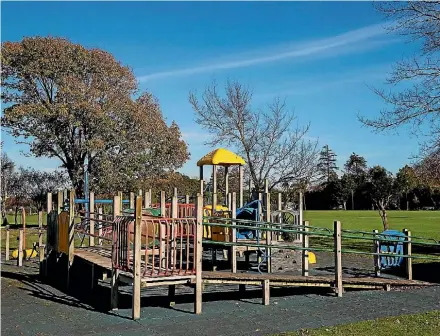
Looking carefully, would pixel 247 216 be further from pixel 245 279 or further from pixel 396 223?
pixel 396 223

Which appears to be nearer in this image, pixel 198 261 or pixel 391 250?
pixel 198 261

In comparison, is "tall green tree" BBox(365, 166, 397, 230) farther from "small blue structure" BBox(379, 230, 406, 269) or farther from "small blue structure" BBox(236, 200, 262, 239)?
"small blue structure" BBox(236, 200, 262, 239)

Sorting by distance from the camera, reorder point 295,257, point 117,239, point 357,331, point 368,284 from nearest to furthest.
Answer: point 357,331 < point 117,239 < point 368,284 < point 295,257

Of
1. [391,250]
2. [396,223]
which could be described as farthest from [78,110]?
[396,223]

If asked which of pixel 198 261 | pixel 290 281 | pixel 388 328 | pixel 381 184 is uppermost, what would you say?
pixel 381 184

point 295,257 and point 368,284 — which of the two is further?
point 295,257

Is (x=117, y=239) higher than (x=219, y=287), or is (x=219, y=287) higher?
(x=117, y=239)

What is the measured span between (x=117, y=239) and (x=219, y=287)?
115 inches

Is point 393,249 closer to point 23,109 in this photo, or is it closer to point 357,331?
point 357,331

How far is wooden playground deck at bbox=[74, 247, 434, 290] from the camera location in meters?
8.16

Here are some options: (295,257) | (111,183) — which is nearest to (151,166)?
(111,183)

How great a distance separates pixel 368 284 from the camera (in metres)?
10.2

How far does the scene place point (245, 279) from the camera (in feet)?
29.2

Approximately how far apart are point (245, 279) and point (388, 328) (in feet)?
8.66
